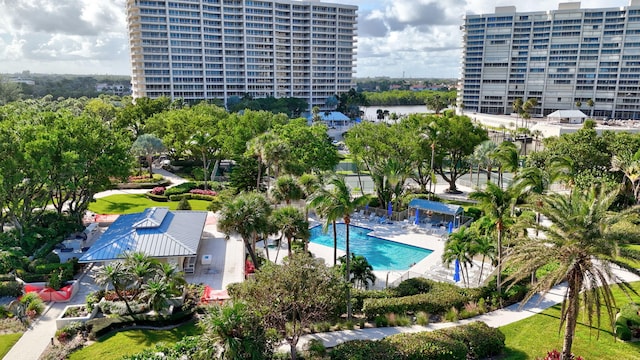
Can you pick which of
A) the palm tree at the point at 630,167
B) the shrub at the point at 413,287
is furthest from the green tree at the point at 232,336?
the palm tree at the point at 630,167

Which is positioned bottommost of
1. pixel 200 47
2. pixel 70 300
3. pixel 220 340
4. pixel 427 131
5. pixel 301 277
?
pixel 70 300

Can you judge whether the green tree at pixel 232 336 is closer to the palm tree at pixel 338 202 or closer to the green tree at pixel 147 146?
the palm tree at pixel 338 202

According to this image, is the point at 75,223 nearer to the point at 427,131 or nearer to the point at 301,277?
the point at 301,277

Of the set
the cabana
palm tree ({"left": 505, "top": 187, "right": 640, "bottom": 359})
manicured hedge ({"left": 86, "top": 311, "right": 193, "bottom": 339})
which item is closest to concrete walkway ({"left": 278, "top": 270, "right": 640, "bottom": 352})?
palm tree ({"left": 505, "top": 187, "right": 640, "bottom": 359})

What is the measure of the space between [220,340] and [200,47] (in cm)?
12894

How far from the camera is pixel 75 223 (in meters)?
35.5

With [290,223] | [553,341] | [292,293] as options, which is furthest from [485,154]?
[292,293]

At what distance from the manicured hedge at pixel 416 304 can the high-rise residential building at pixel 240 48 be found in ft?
393

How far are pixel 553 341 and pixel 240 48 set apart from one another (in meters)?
132

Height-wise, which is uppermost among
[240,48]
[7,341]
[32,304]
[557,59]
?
[240,48]

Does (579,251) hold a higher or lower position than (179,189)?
higher

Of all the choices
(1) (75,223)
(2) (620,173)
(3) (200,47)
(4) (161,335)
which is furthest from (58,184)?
(3) (200,47)

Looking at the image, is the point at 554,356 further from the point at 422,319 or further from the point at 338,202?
the point at 338,202

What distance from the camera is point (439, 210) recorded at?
40000 mm
